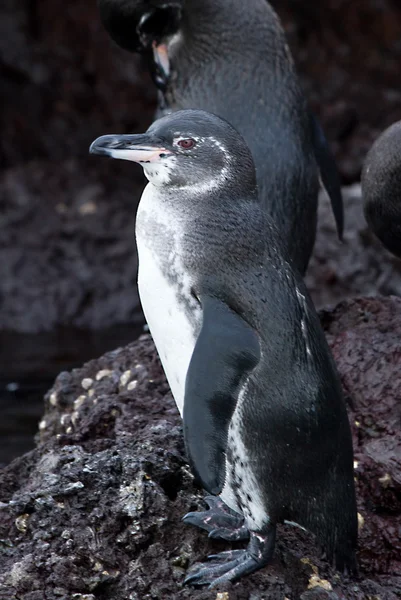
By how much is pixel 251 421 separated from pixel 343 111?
272 inches

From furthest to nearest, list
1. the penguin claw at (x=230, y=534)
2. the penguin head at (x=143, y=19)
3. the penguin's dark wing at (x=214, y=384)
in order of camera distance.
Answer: the penguin head at (x=143, y=19) < the penguin claw at (x=230, y=534) < the penguin's dark wing at (x=214, y=384)

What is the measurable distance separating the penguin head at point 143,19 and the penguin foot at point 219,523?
298cm

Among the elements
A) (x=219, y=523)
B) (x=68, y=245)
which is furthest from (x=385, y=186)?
(x=68, y=245)

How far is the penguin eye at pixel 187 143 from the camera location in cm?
336

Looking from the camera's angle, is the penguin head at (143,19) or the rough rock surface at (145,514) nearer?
the rough rock surface at (145,514)

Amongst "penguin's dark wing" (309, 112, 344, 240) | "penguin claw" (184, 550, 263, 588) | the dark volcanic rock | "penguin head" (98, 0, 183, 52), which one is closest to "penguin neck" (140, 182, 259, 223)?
"penguin claw" (184, 550, 263, 588)

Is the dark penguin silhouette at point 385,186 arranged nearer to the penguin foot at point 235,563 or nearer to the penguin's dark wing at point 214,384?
the penguin's dark wing at point 214,384

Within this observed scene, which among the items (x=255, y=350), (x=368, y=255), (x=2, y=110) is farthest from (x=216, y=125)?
(x=2, y=110)

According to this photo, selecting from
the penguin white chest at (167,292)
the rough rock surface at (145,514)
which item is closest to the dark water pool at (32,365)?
the rough rock surface at (145,514)

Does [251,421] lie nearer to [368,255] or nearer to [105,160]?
[368,255]

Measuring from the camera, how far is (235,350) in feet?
10.2

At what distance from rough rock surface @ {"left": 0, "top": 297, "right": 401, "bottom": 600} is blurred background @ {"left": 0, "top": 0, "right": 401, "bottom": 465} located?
4726 mm

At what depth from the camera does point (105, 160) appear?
10023 mm

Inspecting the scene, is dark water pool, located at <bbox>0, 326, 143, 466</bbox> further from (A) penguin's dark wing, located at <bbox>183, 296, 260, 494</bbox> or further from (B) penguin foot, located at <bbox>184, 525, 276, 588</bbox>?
(A) penguin's dark wing, located at <bbox>183, 296, 260, 494</bbox>
